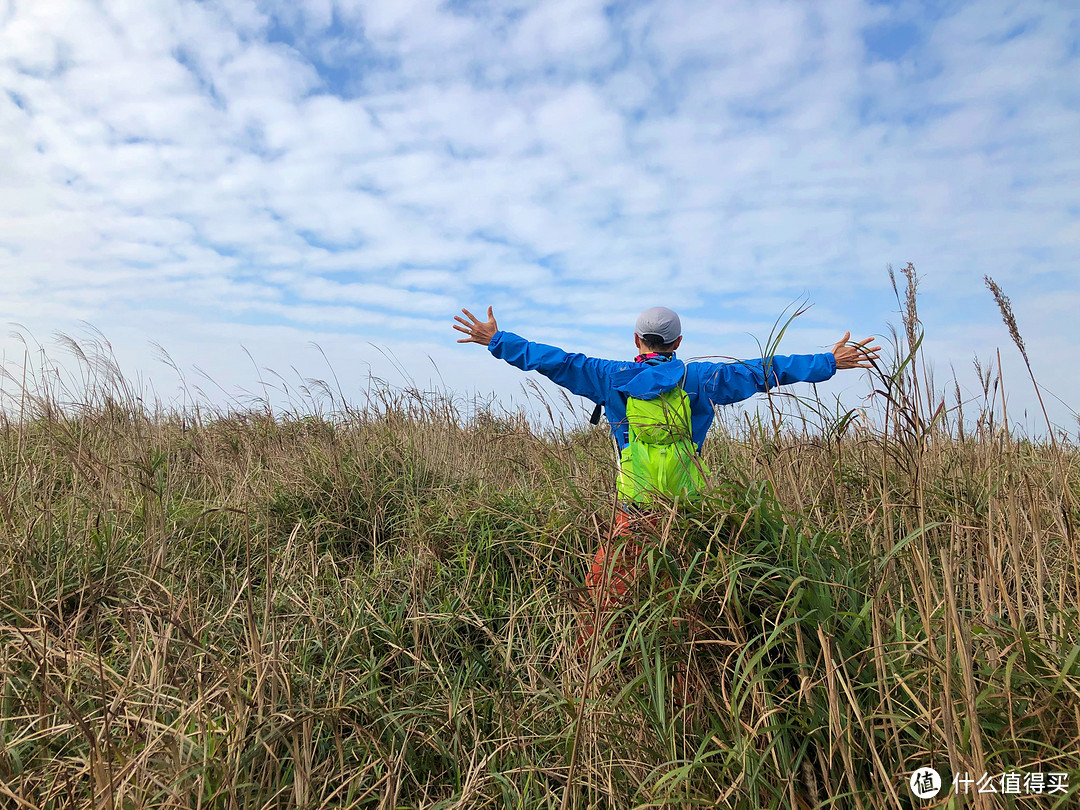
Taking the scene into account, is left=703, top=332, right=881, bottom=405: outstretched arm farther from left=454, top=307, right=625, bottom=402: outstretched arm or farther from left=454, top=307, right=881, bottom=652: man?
left=454, top=307, right=625, bottom=402: outstretched arm

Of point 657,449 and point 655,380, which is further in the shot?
point 655,380

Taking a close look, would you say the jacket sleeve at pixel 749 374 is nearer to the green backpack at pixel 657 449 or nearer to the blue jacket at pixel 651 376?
the blue jacket at pixel 651 376

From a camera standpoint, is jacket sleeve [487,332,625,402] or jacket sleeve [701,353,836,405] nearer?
jacket sleeve [701,353,836,405]

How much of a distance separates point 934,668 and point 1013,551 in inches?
22.7

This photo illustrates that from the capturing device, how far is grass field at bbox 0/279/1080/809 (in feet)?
5.88

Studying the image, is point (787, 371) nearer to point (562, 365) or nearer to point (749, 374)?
point (749, 374)

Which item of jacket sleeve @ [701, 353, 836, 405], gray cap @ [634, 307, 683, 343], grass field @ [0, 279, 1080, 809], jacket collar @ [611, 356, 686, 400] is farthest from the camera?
gray cap @ [634, 307, 683, 343]

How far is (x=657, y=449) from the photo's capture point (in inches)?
121

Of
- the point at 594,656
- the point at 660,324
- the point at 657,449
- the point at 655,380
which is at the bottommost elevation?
the point at 594,656

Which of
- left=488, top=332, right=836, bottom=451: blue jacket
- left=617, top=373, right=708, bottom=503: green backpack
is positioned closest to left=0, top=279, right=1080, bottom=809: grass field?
left=617, top=373, right=708, bottom=503: green backpack

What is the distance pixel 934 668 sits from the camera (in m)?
1.82

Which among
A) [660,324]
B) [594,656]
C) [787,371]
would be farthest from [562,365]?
[594,656]

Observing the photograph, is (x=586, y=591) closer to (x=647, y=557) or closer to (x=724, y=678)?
(x=647, y=557)

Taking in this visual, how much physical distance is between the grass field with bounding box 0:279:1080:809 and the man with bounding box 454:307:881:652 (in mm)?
268
